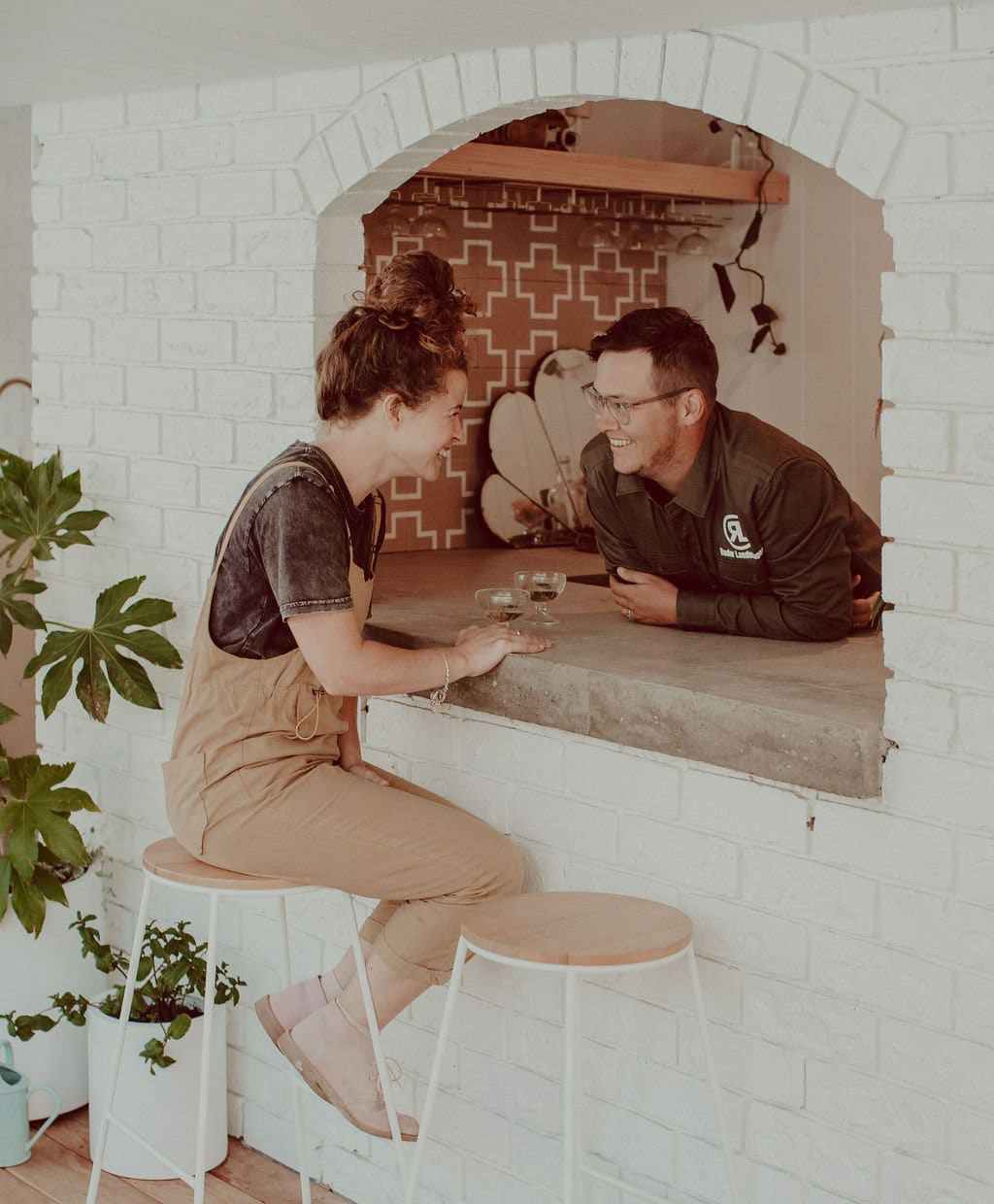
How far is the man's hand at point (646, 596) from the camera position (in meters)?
3.17

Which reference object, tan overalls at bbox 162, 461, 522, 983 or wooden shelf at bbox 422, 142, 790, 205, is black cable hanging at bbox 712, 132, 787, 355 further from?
tan overalls at bbox 162, 461, 522, 983

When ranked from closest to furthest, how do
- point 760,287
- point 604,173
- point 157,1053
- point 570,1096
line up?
1. point 570,1096
2. point 157,1053
3. point 604,173
4. point 760,287

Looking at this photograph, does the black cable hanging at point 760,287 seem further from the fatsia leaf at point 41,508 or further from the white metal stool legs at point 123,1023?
the white metal stool legs at point 123,1023

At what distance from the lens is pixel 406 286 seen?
268 cm

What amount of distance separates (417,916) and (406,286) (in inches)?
41.6

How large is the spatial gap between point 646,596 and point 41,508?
52.9 inches

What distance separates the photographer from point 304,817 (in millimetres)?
2686

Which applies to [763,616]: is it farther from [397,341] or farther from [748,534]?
[397,341]

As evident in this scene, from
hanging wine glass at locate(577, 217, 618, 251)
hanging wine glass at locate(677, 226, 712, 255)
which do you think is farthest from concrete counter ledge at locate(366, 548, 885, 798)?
hanging wine glass at locate(677, 226, 712, 255)

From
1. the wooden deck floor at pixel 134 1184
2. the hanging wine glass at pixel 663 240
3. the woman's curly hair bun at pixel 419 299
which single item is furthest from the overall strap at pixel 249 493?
the hanging wine glass at pixel 663 240

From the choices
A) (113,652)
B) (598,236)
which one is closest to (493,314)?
(598,236)

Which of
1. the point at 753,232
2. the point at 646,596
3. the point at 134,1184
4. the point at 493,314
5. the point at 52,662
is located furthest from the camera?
the point at 753,232

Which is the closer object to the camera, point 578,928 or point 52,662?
point 578,928

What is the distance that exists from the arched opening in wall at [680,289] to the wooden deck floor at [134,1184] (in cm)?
173
